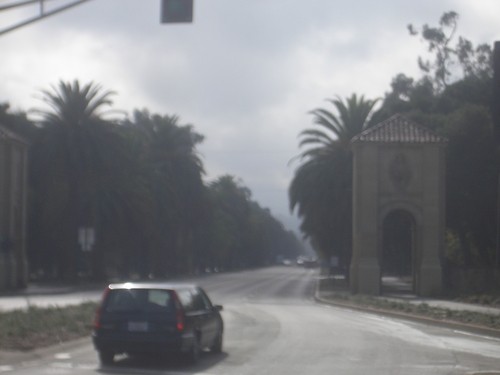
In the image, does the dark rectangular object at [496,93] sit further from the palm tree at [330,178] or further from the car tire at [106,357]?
the palm tree at [330,178]

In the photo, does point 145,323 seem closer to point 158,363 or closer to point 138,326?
point 138,326

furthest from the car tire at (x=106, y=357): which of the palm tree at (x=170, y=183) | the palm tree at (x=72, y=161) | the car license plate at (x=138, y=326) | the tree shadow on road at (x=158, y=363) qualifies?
the palm tree at (x=170, y=183)

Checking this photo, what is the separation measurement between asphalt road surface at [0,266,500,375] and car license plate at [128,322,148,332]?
63cm

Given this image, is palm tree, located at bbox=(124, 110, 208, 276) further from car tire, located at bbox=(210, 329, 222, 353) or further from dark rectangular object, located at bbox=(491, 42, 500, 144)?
dark rectangular object, located at bbox=(491, 42, 500, 144)

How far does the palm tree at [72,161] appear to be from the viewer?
48906mm

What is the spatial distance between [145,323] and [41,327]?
4586mm

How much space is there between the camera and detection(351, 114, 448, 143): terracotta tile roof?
39.2m

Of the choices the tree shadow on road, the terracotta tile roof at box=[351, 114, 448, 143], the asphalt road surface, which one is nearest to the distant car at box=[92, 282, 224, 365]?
the tree shadow on road

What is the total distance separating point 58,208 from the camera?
48.6 m

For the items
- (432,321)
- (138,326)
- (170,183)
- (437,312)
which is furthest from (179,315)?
(170,183)

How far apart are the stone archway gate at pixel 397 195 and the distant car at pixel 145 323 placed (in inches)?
1045

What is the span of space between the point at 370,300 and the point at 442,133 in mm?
19387

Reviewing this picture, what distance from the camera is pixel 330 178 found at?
168ft

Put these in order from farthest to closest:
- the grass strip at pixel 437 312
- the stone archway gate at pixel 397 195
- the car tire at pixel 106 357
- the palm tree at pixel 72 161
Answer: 1. the palm tree at pixel 72 161
2. the stone archway gate at pixel 397 195
3. the grass strip at pixel 437 312
4. the car tire at pixel 106 357
